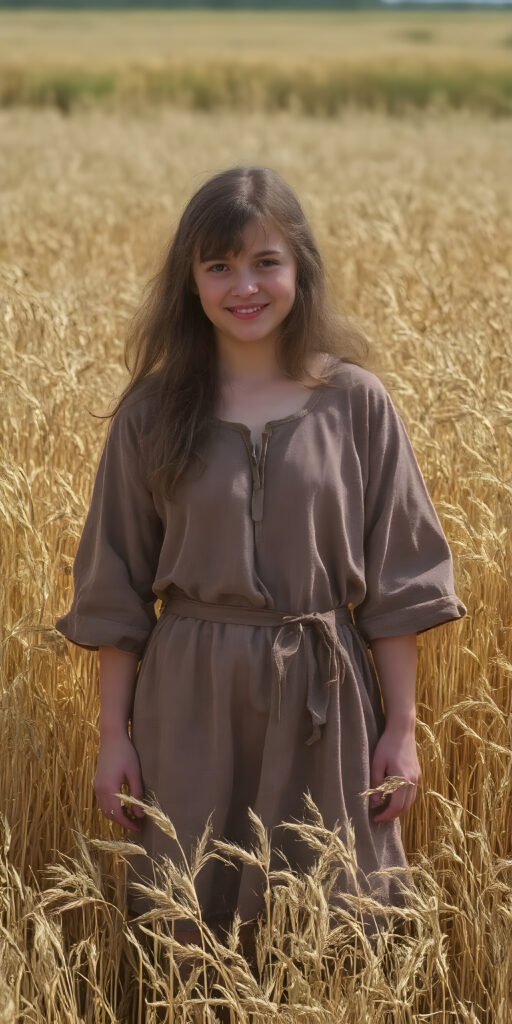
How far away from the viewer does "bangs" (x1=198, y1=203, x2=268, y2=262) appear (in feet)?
6.30

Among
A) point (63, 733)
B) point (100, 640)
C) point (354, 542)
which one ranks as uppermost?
point (354, 542)

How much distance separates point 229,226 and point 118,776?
847mm

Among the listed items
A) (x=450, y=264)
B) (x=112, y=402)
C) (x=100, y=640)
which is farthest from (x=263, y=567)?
(x=450, y=264)

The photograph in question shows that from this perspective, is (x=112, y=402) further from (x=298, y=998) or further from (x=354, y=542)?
(x=298, y=998)

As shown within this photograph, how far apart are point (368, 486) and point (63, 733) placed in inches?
32.6

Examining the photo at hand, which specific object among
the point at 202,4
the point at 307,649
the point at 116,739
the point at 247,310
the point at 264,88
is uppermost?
the point at 202,4

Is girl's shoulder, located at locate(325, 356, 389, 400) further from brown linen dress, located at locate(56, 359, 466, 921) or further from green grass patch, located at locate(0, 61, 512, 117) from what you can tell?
green grass patch, located at locate(0, 61, 512, 117)

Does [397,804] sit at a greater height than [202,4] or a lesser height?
lesser

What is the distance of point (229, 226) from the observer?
1.92m

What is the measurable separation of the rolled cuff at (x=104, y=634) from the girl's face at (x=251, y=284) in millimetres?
477

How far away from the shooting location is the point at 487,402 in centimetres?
315

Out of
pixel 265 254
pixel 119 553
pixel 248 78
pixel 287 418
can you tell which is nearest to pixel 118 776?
pixel 119 553

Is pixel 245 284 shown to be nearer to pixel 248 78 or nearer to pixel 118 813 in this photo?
Answer: pixel 118 813

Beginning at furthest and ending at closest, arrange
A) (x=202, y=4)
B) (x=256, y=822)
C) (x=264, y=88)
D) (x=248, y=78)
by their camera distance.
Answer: (x=202, y=4) < (x=248, y=78) < (x=264, y=88) < (x=256, y=822)
